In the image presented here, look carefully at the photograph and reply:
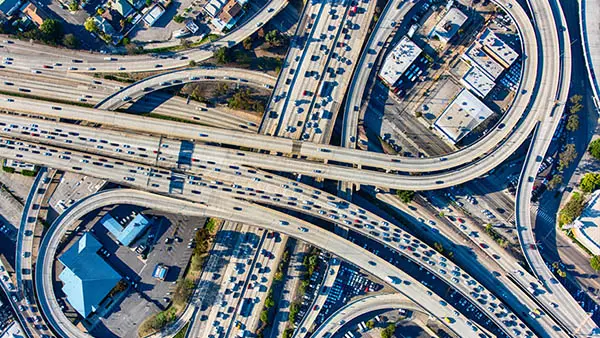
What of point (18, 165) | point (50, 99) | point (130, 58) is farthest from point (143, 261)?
point (130, 58)

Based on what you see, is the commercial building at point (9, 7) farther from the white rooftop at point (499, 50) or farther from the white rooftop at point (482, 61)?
the white rooftop at point (499, 50)

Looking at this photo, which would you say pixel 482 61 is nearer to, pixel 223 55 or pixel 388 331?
pixel 223 55

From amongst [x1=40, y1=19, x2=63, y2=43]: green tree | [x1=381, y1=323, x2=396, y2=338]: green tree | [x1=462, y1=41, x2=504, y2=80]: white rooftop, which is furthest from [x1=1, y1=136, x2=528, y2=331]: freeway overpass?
[x1=462, y1=41, x2=504, y2=80]: white rooftop

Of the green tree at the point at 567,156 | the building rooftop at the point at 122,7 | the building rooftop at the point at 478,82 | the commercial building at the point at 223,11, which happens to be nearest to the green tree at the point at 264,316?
the commercial building at the point at 223,11

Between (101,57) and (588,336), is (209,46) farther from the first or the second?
(588,336)

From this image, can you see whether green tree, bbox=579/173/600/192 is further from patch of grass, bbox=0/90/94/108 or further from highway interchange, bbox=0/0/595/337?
patch of grass, bbox=0/90/94/108

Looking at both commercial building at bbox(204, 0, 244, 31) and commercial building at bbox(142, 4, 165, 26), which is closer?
commercial building at bbox(204, 0, 244, 31)
